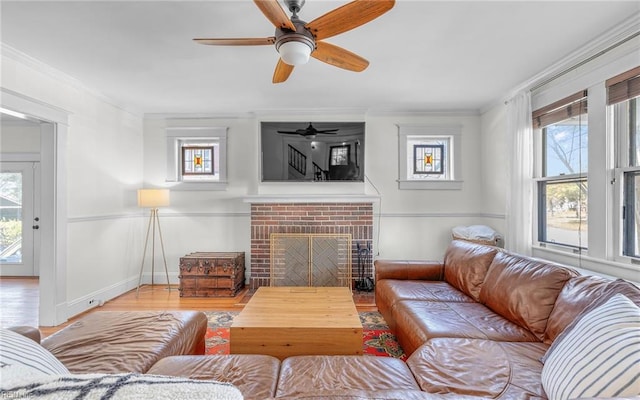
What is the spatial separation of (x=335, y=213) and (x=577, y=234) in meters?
2.51

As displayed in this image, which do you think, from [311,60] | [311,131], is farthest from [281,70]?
[311,131]

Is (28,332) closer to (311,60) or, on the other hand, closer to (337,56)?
(337,56)

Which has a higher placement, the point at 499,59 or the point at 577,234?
the point at 499,59

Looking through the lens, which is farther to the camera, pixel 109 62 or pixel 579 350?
pixel 109 62

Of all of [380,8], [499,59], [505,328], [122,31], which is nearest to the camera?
[380,8]

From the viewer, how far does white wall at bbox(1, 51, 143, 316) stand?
8.95 feet

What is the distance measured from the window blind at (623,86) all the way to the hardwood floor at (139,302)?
2747mm

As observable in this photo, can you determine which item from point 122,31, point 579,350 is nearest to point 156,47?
point 122,31

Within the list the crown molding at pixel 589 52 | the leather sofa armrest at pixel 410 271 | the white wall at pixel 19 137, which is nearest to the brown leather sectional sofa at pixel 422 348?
the leather sofa armrest at pixel 410 271

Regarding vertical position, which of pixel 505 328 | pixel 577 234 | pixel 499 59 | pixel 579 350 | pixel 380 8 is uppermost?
pixel 499 59

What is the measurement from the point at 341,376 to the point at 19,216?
6.12 m

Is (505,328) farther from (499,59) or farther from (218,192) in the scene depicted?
(218,192)

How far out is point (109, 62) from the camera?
2607 mm

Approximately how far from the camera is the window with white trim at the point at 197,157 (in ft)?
13.6
